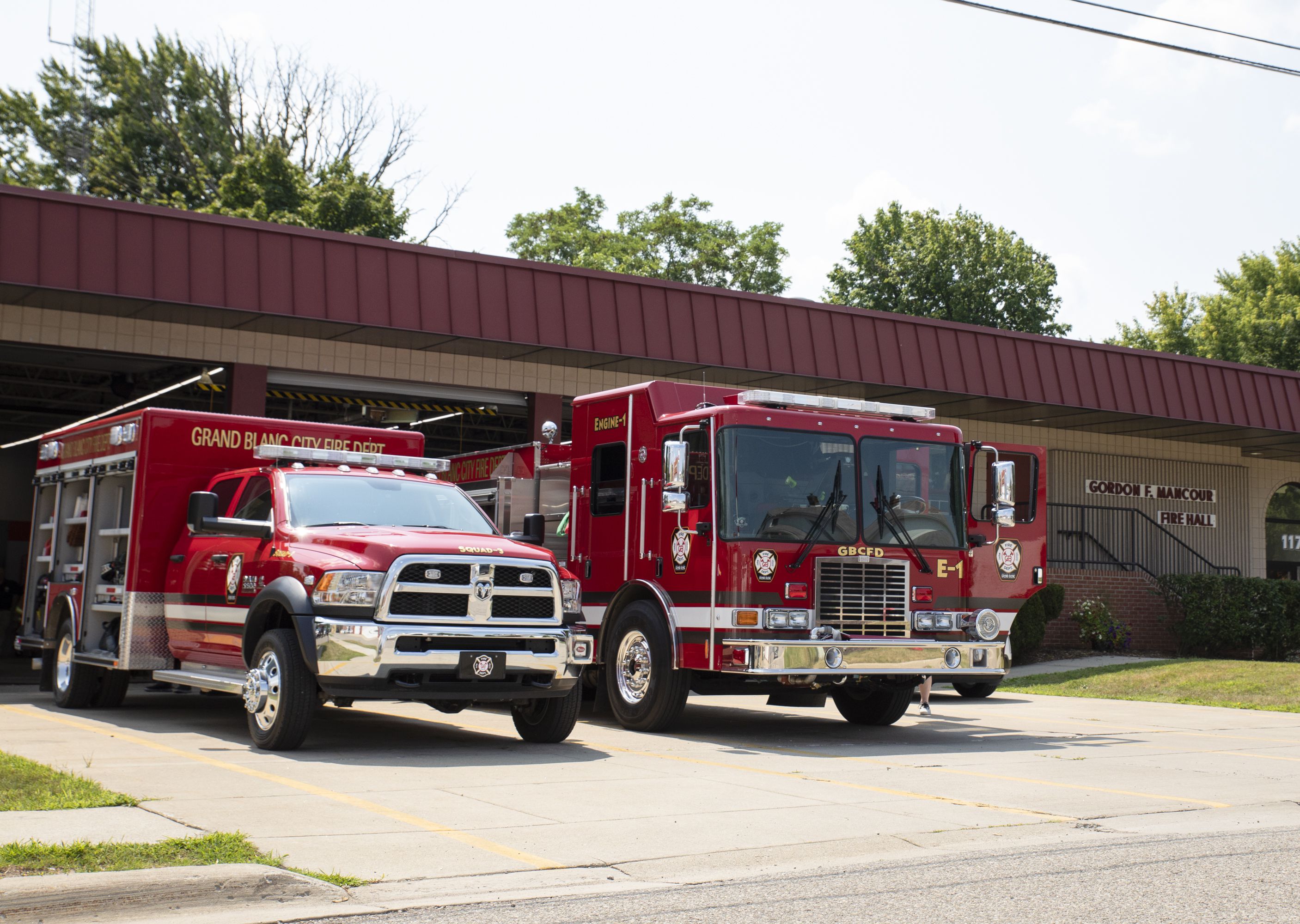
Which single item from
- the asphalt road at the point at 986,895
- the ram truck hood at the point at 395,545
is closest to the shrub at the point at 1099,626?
the ram truck hood at the point at 395,545

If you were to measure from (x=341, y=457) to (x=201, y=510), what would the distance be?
158cm

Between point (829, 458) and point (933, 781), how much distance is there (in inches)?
139

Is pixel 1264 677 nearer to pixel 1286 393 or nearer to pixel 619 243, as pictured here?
pixel 1286 393

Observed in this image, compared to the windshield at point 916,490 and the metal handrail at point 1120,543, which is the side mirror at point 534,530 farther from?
the metal handrail at point 1120,543

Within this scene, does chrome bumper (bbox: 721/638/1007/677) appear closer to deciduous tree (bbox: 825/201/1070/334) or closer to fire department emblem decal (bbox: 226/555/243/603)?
fire department emblem decal (bbox: 226/555/243/603)

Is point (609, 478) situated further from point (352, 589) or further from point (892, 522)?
point (352, 589)

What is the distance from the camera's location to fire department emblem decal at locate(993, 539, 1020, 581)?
15743mm

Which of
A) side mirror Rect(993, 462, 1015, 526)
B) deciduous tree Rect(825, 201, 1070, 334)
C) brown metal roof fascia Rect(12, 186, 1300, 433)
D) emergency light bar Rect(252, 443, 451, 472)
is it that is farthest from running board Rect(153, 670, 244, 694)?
deciduous tree Rect(825, 201, 1070, 334)

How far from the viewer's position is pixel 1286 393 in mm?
27203

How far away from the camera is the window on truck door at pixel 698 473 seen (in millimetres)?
12133

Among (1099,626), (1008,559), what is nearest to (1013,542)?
(1008,559)

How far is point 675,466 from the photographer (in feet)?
38.9

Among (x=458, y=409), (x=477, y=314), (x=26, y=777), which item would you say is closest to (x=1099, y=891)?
(x=26, y=777)

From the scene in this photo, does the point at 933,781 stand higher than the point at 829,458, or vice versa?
the point at 829,458
